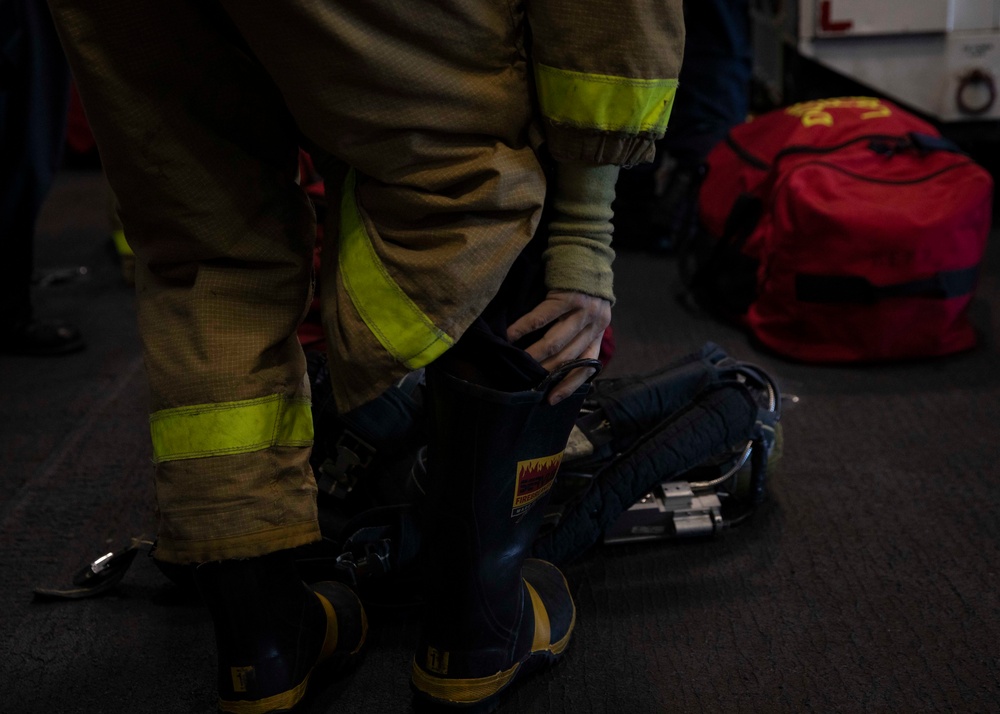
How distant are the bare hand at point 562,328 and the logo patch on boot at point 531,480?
0.07 meters

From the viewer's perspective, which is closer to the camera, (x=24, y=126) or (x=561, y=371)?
(x=561, y=371)

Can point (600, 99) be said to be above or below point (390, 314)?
above

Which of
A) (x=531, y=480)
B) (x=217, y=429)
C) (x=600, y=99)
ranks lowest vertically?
(x=531, y=480)

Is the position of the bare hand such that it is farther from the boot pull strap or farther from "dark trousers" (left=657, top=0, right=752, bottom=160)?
"dark trousers" (left=657, top=0, right=752, bottom=160)

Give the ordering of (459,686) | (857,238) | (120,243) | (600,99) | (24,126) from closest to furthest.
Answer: (600,99) → (459,686) → (857,238) → (24,126) → (120,243)

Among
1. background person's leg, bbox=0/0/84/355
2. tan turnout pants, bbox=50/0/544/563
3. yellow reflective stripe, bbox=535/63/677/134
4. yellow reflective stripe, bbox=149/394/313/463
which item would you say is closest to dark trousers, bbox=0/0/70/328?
background person's leg, bbox=0/0/84/355

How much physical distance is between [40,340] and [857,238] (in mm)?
1703

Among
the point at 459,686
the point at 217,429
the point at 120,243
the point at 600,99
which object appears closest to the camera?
the point at 600,99

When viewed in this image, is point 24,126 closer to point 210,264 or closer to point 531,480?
point 210,264

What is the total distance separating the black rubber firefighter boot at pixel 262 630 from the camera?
85 cm

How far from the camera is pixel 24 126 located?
6.28 ft

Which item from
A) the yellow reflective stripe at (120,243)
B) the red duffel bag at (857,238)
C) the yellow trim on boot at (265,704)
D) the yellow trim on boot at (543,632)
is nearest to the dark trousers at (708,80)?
the red duffel bag at (857,238)

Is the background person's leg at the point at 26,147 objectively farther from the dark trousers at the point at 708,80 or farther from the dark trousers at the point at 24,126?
the dark trousers at the point at 708,80

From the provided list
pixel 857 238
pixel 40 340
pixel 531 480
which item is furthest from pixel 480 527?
pixel 40 340
